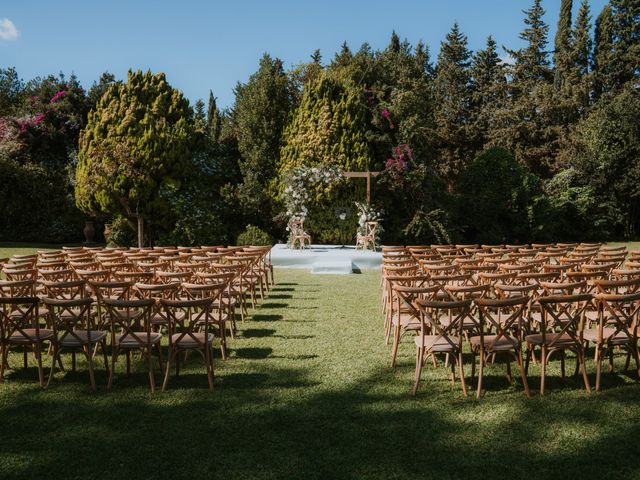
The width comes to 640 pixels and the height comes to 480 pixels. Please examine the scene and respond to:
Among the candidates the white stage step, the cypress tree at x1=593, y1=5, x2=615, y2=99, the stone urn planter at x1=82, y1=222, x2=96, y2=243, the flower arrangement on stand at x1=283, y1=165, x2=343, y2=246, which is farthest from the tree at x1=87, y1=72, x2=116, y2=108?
the cypress tree at x1=593, y1=5, x2=615, y2=99

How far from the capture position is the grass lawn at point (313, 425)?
161 inches

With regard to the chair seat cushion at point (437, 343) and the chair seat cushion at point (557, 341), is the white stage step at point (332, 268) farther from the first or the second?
the chair seat cushion at point (557, 341)

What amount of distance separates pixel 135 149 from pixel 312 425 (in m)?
18.3

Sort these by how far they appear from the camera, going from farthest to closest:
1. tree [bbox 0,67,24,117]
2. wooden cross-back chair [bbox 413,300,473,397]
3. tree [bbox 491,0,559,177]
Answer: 1. tree [bbox 0,67,24,117]
2. tree [bbox 491,0,559,177]
3. wooden cross-back chair [bbox 413,300,473,397]

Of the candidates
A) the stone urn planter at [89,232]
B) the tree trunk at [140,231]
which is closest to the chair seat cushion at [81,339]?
the tree trunk at [140,231]

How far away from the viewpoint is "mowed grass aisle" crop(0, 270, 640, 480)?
4.09 meters

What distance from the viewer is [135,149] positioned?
2109 centimetres

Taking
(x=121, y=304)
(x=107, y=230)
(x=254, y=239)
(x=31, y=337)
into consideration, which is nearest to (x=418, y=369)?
(x=121, y=304)

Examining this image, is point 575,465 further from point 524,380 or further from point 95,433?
point 95,433

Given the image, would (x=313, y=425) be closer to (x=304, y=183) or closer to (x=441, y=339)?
(x=441, y=339)

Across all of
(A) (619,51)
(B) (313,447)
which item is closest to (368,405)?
(B) (313,447)

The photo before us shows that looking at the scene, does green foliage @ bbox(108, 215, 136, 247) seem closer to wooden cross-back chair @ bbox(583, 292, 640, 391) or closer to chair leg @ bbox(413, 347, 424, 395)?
chair leg @ bbox(413, 347, 424, 395)

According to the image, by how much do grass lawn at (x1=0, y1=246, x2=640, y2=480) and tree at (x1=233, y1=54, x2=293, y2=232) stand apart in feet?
55.7

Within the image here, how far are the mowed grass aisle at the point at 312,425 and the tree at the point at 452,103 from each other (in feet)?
96.2
